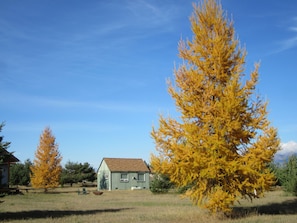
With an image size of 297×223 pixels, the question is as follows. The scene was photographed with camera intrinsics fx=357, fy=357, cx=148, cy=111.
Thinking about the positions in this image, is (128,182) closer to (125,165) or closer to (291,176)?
(125,165)

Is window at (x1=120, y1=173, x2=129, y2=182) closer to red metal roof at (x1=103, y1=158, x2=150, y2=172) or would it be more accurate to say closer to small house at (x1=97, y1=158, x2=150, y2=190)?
small house at (x1=97, y1=158, x2=150, y2=190)

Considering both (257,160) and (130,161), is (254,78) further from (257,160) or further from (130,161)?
(130,161)

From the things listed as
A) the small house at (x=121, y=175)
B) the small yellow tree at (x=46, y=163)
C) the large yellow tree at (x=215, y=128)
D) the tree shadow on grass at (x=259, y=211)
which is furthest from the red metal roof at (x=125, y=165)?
the large yellow tree at (x=215, y=128)

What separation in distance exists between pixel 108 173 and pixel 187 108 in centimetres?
4123

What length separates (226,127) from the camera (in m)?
14.3

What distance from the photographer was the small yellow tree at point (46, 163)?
4272 centimetres

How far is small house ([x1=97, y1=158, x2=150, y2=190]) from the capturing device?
53.9 metres

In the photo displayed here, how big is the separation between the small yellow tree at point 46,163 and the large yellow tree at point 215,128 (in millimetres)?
30464

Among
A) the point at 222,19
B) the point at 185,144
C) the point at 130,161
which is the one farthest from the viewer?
the point at 130,161

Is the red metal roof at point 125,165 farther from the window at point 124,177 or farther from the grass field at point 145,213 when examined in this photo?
the grass field at point 145,213

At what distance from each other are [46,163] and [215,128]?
108 ft

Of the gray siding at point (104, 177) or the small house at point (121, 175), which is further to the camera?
the gray siding at point (104, 177)

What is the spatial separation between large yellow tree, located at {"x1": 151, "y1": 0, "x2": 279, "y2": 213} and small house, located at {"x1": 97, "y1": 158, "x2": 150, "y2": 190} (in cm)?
3945

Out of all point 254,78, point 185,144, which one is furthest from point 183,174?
point 254,78
